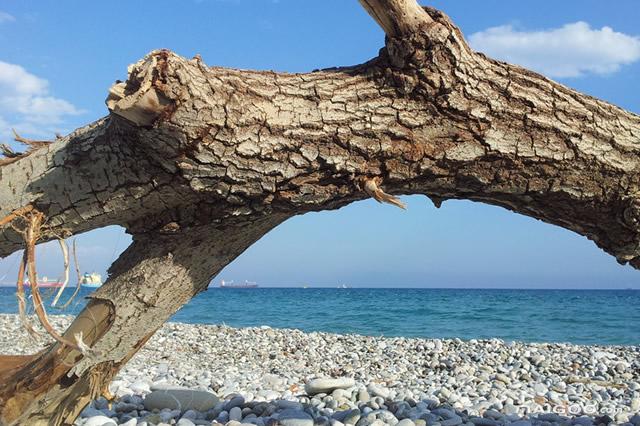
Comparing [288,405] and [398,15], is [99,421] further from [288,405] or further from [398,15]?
[398,15]

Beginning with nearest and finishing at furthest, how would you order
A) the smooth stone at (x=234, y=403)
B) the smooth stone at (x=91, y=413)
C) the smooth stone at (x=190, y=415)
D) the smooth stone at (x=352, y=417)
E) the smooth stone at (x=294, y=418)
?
1. the smooth stone at (x=294, y=418)
2. the smooth stone at (x=352, y=417)
3. the smooth stone at (x=190, y=415)
4. the smooth stone at (x=91, y=413)
5. the smooth stone at (x=234, y=403)

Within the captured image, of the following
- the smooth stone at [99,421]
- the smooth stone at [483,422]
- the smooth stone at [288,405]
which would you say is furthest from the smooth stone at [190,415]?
the smooth stone at [483,422]

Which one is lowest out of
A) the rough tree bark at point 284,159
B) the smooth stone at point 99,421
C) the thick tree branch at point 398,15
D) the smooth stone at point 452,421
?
the smooth stone at point 99,421

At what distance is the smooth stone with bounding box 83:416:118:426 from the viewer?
4.88 m

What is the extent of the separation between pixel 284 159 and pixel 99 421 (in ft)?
10.8

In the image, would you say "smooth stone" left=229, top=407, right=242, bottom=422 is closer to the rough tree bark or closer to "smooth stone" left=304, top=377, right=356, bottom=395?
"smooth stone" left=304, top=377, right=356, bottom=395

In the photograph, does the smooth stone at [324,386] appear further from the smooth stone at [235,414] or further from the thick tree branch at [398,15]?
the thick tree branch at [398,15]

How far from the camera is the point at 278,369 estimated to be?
9.10m

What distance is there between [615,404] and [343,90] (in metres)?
5.69

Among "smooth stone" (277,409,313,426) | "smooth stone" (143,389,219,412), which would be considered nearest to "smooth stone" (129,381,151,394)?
"smooth stone" (143,389,219,412)

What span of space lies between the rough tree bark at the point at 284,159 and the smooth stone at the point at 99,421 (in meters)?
1.38

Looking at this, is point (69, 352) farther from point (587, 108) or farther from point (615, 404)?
Answer: point (615, 404)

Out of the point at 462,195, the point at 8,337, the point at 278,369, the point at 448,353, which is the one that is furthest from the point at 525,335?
the point at 462,195

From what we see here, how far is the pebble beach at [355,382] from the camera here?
5316 mm
